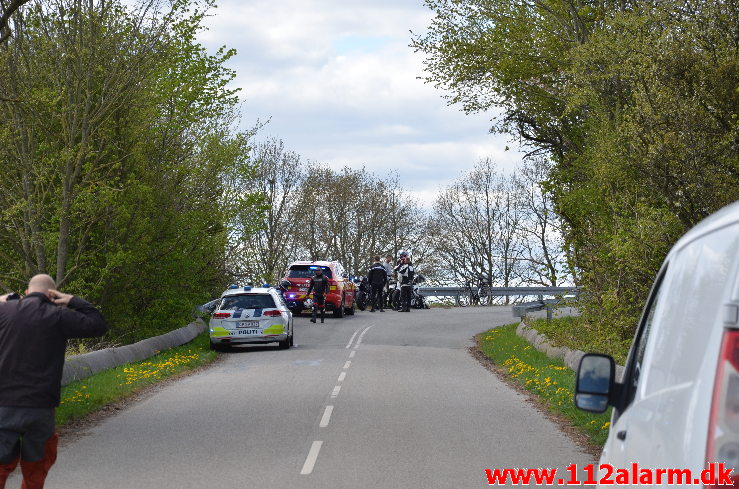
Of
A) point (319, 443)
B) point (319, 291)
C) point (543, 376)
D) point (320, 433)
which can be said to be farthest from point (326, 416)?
point (319, 291)

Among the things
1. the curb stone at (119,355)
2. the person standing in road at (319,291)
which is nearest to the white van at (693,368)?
the curb stone at (119,355)

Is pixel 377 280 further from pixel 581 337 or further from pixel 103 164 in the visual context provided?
pixel 103 164

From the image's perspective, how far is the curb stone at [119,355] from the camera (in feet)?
57.3

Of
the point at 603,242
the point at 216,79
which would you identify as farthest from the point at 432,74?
the point at 603,242

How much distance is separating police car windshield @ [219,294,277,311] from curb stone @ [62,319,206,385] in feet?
5.11

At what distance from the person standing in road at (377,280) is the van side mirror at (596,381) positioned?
3644 centimetres

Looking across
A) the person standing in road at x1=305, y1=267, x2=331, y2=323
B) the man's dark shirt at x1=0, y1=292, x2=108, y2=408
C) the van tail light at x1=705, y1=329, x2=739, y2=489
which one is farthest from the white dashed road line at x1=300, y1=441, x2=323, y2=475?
the person standing in road at x1=305, y1=267, x2=331, y2=323

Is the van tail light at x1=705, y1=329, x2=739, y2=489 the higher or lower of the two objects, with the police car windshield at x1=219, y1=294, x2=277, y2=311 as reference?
lower

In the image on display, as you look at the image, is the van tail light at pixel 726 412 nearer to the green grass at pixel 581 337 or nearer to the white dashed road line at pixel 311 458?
the white dashed road line at pixel 311 458

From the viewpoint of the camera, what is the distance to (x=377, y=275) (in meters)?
41.7

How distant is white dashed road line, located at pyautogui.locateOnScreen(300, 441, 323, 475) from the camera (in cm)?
1013

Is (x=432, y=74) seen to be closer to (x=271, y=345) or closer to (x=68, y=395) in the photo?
(x=271, y=345)

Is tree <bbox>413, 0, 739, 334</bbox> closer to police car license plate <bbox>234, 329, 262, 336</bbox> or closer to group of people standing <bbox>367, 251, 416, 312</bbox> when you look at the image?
police car license plate <bbox>234, 329, 262, 336</bbox>

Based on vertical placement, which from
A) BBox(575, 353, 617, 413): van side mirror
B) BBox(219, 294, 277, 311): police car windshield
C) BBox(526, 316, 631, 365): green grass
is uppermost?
BBox(219, 294, 277, 311): police car windshield
